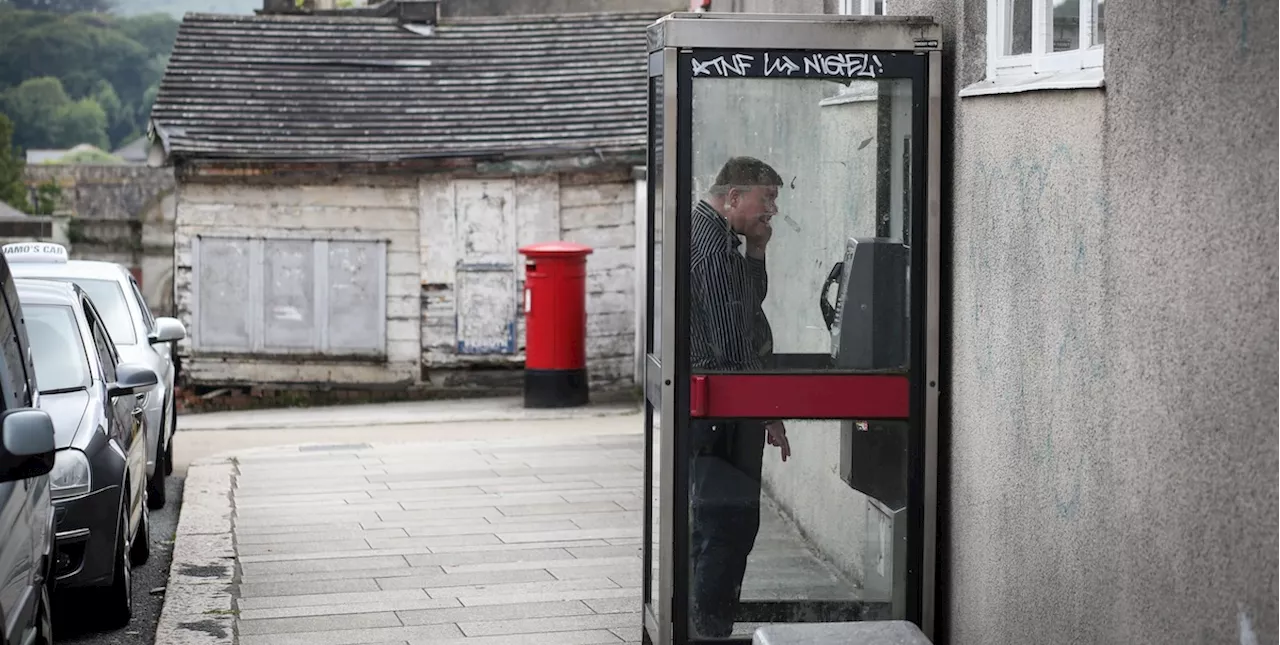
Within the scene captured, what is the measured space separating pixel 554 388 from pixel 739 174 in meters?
10.5

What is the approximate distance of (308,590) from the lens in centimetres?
803

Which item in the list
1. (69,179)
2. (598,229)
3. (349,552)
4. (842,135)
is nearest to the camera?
(842,135)

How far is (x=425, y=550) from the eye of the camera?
897 centimetres

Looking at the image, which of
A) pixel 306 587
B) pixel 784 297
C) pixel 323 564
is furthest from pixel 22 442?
pixel 323 564

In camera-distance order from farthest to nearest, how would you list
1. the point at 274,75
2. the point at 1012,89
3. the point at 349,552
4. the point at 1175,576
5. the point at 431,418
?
the point at 274,75
the point at 431,418
the point at 349,552
the point at 1012,89
the point at 1175,576

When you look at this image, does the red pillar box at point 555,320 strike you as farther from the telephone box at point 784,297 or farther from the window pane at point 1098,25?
the window pane at point 1098,25

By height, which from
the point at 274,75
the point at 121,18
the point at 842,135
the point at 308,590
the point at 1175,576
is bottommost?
the point at 308,590

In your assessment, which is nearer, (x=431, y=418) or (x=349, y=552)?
(x=349, y=552)

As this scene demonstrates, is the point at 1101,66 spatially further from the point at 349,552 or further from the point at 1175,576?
the point at 349,552

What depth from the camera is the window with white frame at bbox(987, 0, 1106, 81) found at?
493 centimetres

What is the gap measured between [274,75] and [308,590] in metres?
13.1

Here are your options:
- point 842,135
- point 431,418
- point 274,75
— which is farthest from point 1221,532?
point 274,75

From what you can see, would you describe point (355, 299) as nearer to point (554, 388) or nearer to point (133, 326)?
point (554, 388)

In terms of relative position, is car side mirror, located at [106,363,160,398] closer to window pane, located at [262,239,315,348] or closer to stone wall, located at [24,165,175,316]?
window pane, located at [262,239,315,348]
